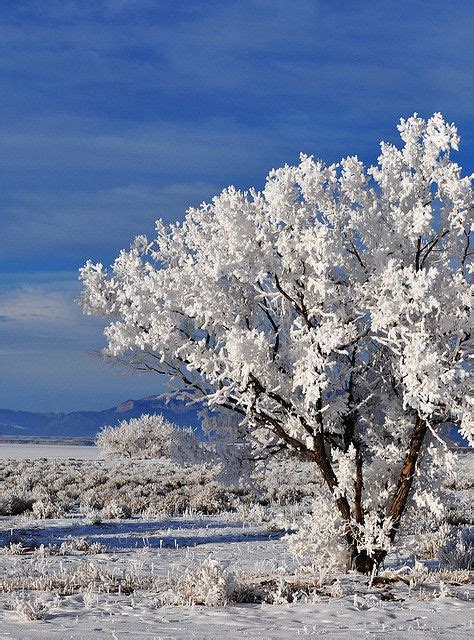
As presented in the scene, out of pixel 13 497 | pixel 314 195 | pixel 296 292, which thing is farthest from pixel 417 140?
pixel 13 497

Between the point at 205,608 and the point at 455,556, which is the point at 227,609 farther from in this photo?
the point at 455,556

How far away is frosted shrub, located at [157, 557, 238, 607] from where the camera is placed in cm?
938

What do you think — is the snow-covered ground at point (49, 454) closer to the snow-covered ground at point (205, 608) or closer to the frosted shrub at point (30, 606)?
the snow-covered ground at point (205, 608)

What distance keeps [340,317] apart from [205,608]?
3.80m

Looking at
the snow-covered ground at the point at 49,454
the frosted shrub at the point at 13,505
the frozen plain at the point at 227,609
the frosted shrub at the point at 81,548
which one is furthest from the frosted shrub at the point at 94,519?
the snow-covered ground at the point at 49,454

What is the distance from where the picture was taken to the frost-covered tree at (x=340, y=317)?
1017cm

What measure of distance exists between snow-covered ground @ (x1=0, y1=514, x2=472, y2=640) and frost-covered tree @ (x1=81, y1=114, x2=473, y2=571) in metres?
1.57

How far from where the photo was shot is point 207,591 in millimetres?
9672

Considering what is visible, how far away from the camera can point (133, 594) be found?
33.4 ft

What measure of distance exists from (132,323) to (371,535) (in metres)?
4.36

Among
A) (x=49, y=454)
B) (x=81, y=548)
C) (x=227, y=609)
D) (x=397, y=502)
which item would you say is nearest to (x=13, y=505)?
(x=81, y=548)

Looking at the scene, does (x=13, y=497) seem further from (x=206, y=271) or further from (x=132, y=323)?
(x=206, y=271)

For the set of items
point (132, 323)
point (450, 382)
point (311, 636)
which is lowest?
point (311, 636)

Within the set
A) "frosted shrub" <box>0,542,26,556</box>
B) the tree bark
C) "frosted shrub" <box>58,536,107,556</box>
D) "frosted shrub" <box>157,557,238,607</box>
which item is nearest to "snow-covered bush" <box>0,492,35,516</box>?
"frosted shrub" <box>58,536,107,556</box>
